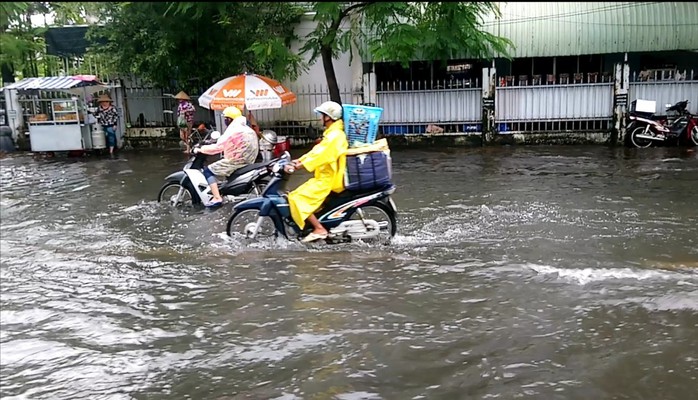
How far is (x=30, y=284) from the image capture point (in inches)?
250

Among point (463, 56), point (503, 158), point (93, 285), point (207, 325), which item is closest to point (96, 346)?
point (207, 325)

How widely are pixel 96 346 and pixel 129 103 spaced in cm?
1369

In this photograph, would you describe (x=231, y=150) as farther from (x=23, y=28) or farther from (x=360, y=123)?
(x=23, y=28)

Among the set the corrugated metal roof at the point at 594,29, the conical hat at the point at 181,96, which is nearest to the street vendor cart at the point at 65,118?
the conical hat at the point at 181,96

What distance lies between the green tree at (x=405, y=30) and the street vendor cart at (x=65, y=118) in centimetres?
623

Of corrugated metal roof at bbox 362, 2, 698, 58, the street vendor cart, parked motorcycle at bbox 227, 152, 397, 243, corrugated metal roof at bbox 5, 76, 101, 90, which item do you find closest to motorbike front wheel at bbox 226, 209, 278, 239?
parked motorcycle at bbox 227, 152, 397, 243

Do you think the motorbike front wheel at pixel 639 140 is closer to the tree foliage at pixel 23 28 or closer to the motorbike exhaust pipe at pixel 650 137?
the motorbike exhaust pipe at pixel 650 137

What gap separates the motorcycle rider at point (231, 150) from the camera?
28.6ft

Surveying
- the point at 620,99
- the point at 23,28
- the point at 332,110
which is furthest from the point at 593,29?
the point at 23,28

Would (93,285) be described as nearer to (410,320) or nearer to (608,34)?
(410,320)

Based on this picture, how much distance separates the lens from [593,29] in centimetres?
1496

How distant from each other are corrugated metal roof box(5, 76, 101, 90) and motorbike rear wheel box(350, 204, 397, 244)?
10291 mm

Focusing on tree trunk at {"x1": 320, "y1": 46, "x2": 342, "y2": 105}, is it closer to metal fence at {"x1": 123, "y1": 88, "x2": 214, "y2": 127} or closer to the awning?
metal fence at {"x1": 123, "y1": 88, "x2": 214, "y2": 127}

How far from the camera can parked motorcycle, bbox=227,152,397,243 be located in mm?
6918
